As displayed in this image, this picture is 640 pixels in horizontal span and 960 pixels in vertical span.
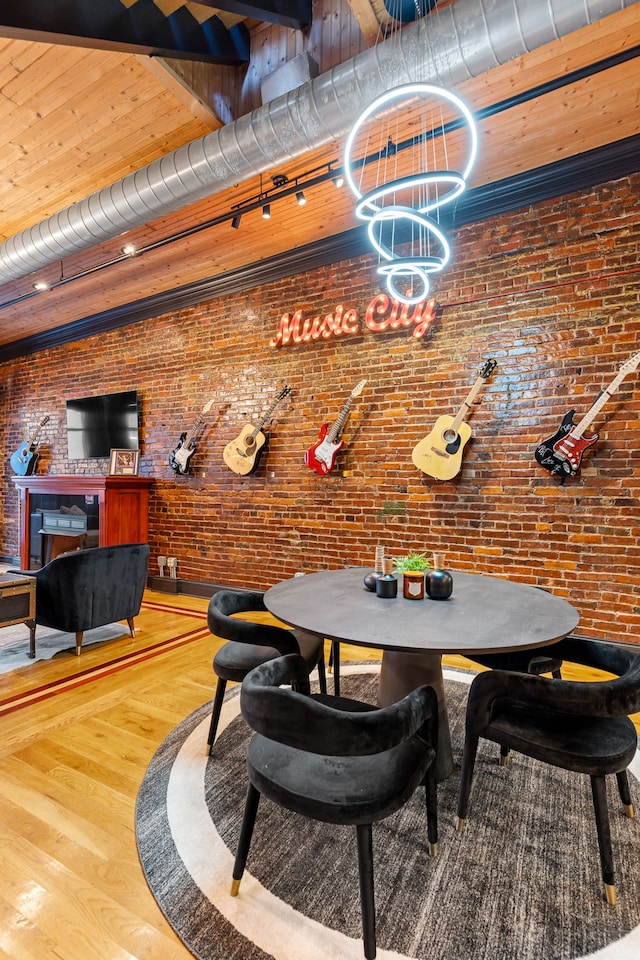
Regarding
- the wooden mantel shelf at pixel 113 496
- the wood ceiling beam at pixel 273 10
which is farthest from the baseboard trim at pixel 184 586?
the wood ceiling beam at pixel 273 10

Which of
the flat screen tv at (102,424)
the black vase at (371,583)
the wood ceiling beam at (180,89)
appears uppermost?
the wood ceiling beam at (180,89)

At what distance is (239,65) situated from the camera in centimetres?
297

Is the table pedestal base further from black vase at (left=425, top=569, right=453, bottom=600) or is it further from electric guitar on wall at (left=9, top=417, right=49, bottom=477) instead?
electric guitar on wall at (left=9, top=417, right=49, bottom=477)

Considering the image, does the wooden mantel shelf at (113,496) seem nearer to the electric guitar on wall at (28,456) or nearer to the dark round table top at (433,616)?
the electric guitar on wall at (28,456)

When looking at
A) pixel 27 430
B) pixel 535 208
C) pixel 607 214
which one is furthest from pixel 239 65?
pixel 27 430

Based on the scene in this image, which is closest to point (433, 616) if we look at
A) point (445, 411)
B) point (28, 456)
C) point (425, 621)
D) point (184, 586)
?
point (425, 621)

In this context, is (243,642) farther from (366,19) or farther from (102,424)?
(102,424)

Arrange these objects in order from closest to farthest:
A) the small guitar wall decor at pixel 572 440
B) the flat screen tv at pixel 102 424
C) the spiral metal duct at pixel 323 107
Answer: the spiral metal duct at pixel 323 107 → the small guitar wall decor at pixel 572 440 → the flat screen tv at pixel 102 424

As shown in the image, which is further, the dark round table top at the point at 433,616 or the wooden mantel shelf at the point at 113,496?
the wooden mantel shelf at the point at 113,496

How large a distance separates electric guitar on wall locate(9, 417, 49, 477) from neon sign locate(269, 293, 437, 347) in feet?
14.5

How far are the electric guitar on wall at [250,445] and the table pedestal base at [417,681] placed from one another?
10.1ft

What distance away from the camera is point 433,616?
5.67ft

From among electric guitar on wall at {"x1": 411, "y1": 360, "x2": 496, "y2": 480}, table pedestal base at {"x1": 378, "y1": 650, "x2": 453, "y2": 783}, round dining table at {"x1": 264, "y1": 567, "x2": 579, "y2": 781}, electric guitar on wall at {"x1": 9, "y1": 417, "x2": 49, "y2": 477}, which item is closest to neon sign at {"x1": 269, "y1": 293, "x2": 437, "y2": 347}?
electric guitar on wall at {"x1": 411, "y1": 360, "x2": 496, "y2": 480}

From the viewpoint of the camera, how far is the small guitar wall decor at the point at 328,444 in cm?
424
